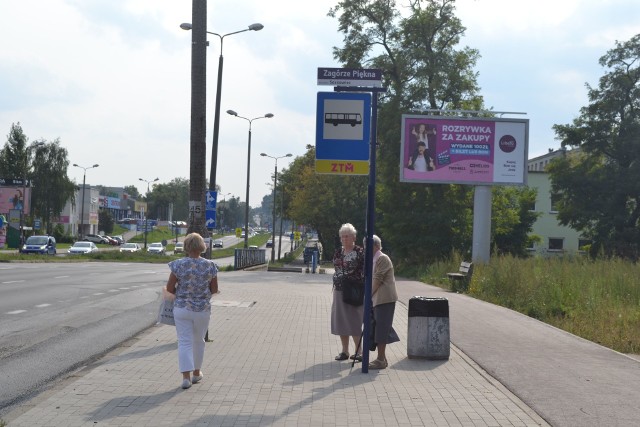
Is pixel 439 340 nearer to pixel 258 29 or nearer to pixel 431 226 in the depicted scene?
pixel 258 29

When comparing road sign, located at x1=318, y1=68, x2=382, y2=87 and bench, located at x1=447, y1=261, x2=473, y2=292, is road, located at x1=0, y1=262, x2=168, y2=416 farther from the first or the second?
bench, located at x1=447, y1=261, x2=473, y2=292

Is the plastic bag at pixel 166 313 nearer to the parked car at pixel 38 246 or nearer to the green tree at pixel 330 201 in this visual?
the parked car at pixel 38 246

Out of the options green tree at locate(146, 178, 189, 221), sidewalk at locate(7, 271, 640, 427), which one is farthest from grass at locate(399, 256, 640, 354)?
green tree at locate(146, 178, 189, 221)

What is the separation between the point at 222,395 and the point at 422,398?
1862 millimetres

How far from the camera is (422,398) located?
771 cm

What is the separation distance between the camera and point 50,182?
267 feet

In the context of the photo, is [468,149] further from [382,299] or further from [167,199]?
[167,199]

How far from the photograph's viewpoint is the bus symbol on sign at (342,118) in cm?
954

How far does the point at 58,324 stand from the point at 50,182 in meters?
71.2

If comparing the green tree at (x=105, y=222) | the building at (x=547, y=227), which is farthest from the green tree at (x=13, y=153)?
the building at (x=547, y=227)

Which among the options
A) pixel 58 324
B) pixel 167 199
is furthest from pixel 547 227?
pixel 167 199

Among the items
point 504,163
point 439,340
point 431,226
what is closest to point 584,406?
point 439,340

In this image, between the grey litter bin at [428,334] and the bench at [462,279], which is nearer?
the grey litter bin at [428,334]

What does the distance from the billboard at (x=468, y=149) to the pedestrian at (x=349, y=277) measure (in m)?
23.5
